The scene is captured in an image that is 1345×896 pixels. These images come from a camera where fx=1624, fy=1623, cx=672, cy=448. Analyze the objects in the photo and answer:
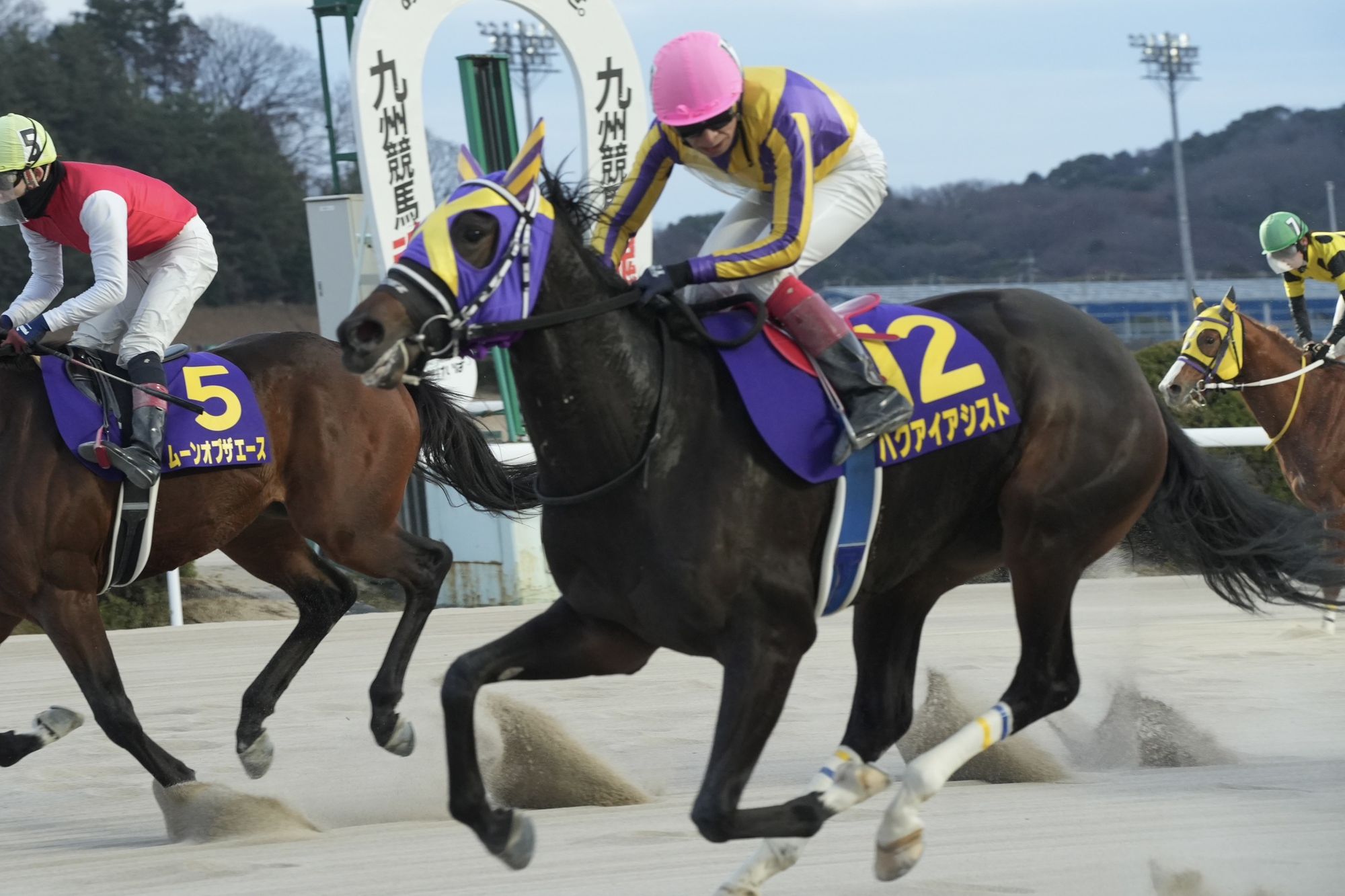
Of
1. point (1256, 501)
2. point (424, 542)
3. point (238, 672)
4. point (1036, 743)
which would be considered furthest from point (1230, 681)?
point (238, 672)

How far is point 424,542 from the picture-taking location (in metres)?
5.62

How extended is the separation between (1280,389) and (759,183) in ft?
16.9

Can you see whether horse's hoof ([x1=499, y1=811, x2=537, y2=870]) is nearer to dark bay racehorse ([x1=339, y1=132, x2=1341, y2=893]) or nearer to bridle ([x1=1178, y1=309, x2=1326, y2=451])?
dark bay racehorse ([x1=339, y1=132, x2=1341, y2=893])

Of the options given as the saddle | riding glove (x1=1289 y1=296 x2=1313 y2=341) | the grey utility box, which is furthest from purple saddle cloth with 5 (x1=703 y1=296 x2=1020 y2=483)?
the grey utility box

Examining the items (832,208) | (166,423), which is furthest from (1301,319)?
(166,423)

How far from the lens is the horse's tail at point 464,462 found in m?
5.92

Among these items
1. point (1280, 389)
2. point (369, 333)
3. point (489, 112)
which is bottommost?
point (1280, 389)

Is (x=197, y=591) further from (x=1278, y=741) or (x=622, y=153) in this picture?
(x=1278, y=741)

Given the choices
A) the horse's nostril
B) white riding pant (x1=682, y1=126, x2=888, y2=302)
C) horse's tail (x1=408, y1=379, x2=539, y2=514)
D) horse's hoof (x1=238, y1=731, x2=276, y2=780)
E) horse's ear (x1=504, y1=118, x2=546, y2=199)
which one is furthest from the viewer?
horse's tail (x1=408, y1=379, x2=539, y2=514)

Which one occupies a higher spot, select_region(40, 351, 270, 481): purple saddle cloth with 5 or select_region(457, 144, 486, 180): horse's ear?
select_region(457, 144, 486, 180): horse's ear

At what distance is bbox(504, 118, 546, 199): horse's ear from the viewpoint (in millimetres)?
3020

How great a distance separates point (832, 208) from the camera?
12.4ft

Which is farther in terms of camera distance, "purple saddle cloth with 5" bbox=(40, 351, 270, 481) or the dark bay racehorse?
"purple saddle cloth with 5" bbox=(40, 351, 270, 481)

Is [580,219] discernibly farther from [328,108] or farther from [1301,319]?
[328,108]
